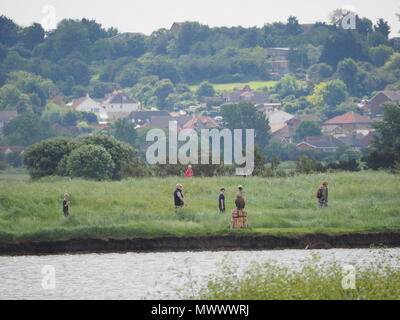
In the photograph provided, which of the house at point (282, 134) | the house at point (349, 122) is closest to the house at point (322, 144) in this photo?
the house at point (282, 134)

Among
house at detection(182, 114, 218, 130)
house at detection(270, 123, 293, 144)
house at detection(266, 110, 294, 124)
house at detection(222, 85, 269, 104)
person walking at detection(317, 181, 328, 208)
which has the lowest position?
person walking at detection(317, 181, 328, 208)

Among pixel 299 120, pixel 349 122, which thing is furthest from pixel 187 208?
pixel 299 120

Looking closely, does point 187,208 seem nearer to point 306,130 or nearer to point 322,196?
point 322,196

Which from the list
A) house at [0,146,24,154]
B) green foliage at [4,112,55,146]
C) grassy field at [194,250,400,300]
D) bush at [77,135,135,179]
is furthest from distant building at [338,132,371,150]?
grassy field at [194,250,400,300]

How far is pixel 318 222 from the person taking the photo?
4038 cm

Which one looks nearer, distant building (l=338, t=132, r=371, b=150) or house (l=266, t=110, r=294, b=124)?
distant building (l=338, t=132, r=371, b=150)

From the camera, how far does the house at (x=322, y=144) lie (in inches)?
5031

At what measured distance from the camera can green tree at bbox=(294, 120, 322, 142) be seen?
139625 mm

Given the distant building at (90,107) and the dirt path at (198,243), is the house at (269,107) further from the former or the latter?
the dirt path at (198,243)

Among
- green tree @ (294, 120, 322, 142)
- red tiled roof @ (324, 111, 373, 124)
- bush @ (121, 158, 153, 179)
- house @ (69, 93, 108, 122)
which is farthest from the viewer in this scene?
house @ (69, 93, 108, 122)

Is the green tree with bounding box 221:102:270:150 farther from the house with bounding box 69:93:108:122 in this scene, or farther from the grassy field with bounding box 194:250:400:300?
the grassy field with bounding box 194:250:400:300

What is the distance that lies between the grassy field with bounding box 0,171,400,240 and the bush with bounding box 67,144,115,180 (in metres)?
6.84
